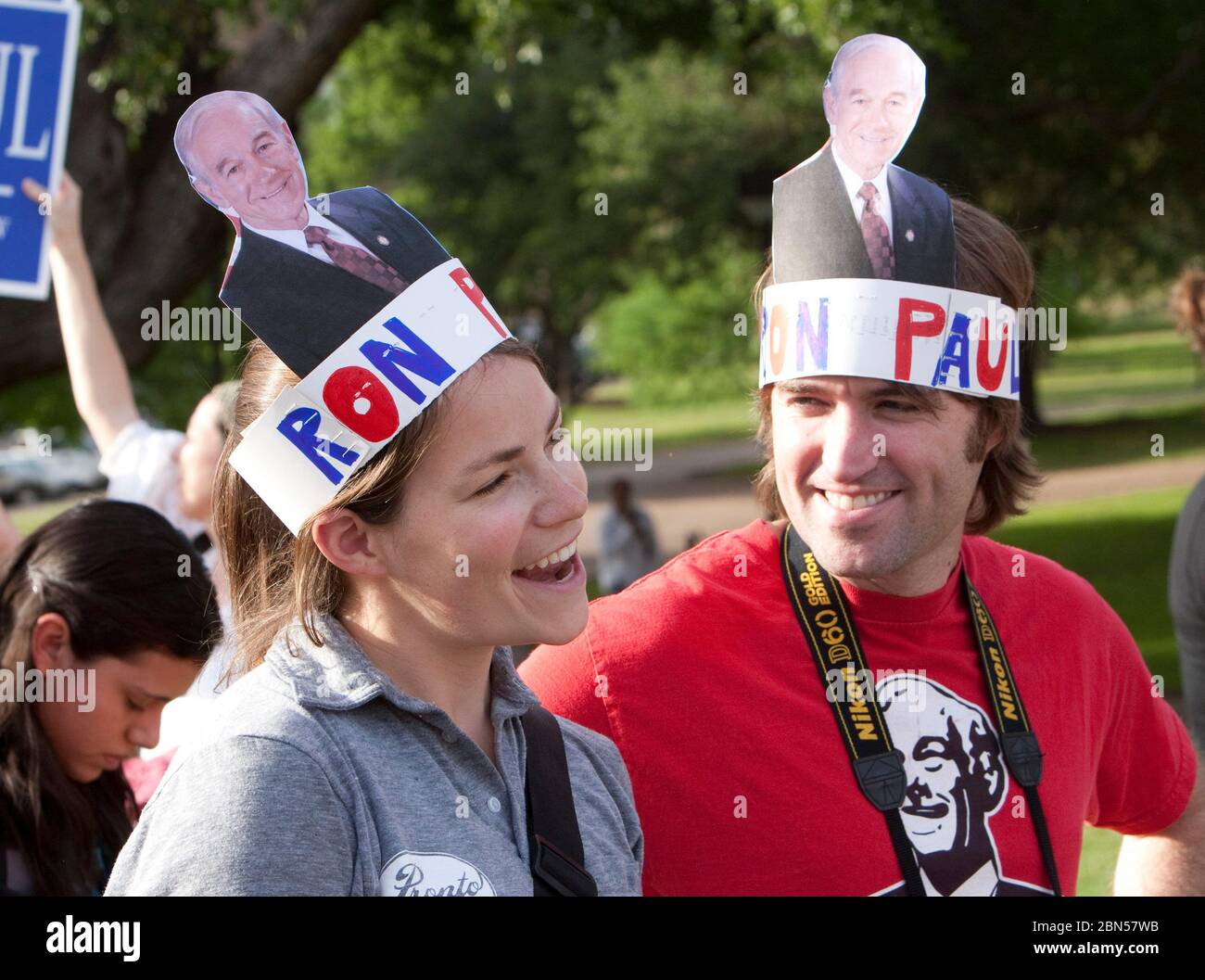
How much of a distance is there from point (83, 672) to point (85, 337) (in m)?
1.54

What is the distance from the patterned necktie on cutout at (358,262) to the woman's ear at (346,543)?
1.13 feet

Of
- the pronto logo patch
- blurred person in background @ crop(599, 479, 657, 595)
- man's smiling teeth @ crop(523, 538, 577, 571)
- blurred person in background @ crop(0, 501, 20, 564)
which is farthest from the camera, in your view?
blurred person in background @ crop(599, 479, 657, 595)

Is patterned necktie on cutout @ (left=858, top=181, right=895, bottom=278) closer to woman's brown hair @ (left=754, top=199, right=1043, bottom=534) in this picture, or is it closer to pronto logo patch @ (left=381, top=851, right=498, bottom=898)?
woman's brown hair @ (left=754, top=199, right=1043, bottom=534)

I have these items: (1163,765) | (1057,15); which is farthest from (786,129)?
(1163,765)

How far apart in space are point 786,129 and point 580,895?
2163 centimetres

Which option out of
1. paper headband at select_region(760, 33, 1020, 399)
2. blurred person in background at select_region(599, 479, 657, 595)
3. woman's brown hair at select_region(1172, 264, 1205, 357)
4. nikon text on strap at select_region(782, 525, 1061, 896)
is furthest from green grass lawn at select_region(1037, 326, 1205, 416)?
nikon text on strap at select_region(782, 525, 1061, 896)

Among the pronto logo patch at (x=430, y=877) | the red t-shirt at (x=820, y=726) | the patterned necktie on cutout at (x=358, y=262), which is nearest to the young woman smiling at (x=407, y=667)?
the pronto logo patch at (x=430, y=877)

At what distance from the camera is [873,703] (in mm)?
2680

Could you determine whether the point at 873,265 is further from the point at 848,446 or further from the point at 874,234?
the point at 848,446

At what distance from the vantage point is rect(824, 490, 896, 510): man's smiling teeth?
2.73 metres

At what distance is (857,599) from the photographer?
2.82m

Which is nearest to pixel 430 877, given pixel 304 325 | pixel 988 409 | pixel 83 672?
pixel 304 325

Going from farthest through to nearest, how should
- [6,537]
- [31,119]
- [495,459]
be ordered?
[31,119] → [6,537] → [495,459]
